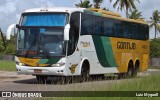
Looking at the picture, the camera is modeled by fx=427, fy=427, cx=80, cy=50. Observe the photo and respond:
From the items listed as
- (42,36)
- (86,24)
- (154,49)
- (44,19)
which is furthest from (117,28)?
(154,49)

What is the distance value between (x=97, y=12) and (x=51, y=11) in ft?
12.8

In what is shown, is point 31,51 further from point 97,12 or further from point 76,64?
point 97,12

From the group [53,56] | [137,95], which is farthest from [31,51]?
[137,95]

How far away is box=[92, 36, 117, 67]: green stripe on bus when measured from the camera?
23.2 m

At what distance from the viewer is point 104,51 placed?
2406 cm

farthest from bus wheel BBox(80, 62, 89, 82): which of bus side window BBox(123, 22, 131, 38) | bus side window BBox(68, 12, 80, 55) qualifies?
bus side window BBox(123, 22, 131, 38)

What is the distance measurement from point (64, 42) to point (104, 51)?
4.82 meters

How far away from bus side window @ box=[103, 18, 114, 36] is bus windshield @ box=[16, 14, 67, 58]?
170 inches

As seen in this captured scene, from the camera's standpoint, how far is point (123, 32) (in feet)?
86.8

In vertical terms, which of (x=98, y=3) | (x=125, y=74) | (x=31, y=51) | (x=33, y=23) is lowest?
(x=125, y=74)

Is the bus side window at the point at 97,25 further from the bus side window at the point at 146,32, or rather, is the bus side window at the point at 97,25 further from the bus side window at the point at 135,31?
the bus side window at the point at 146,32

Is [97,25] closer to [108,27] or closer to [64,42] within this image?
[108,27]

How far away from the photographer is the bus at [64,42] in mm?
19781

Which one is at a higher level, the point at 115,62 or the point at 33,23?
the point at 33,23
